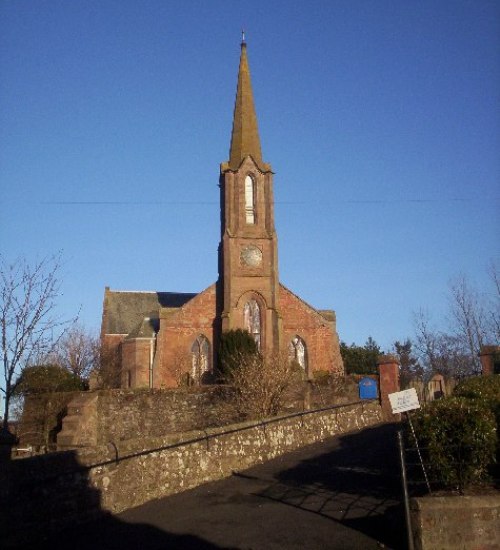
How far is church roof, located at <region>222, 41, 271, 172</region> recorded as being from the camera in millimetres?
45156

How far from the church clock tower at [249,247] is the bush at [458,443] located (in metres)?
31.1

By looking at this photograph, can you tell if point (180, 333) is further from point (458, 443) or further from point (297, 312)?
point (458, 443)

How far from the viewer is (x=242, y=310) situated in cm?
4184

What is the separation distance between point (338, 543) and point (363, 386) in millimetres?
14791

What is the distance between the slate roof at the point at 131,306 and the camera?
2141 inches

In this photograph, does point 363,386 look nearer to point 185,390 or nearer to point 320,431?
point 320,431

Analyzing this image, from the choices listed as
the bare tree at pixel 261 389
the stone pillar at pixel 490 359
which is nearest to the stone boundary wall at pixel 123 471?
the bare tree at pixel 261 389

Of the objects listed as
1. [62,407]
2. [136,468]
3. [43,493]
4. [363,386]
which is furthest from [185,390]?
[43,493]

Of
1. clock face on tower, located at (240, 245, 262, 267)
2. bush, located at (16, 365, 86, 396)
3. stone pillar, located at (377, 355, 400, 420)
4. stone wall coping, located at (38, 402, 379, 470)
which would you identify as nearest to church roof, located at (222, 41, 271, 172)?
clock face on tower, located at (240, 245, 262, 267)

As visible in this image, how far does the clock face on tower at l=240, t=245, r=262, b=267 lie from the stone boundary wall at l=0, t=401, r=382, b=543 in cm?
2625

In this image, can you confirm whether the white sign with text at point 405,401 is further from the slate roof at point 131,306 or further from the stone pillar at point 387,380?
the slate roof at point 131,306

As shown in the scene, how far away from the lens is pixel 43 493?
9.23m

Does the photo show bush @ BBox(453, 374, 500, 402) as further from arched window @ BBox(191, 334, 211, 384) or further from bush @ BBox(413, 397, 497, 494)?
arched window @ BBox(191, 334, 211, 384)

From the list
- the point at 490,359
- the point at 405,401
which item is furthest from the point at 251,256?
the point at 405,401
